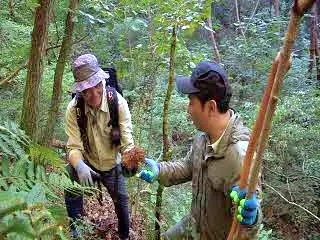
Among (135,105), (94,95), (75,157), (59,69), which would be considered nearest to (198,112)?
(94,95)

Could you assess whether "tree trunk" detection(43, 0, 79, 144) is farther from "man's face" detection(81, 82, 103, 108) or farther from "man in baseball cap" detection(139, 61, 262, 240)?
"man in baseball cap" detection(139, 61, 262, 240)

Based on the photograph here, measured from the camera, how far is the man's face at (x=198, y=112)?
2.58 metres

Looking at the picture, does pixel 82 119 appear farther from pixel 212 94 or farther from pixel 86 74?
pixel 212 94

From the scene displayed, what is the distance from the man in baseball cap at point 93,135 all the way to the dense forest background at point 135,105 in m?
0.32

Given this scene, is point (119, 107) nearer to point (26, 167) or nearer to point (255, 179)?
point (26, 167)

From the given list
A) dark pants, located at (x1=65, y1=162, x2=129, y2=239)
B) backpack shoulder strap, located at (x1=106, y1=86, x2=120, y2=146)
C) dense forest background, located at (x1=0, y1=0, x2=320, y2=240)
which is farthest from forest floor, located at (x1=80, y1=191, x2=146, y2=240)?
backpack shoulder strap, located at (x1=106, y1=86, x2=120, y2=146)

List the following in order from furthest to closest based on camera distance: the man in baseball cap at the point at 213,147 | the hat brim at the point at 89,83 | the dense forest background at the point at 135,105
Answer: the hat brim at the point at 89,83 → the man in baseball cap at the point at 213,147 → the dense forest background at the point at 135,105

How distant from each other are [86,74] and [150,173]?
1.11m

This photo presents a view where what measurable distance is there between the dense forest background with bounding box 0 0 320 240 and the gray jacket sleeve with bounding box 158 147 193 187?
2.20ft

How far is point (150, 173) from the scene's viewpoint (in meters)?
3.05

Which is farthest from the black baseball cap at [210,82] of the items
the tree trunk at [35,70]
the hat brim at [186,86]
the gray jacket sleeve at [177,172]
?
the tree trunk at [35,70]

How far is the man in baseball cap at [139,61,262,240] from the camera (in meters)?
2.51

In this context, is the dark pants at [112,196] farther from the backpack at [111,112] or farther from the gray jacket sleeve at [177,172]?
the gray jacket sleeve at [177,172]

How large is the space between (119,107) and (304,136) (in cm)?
603
